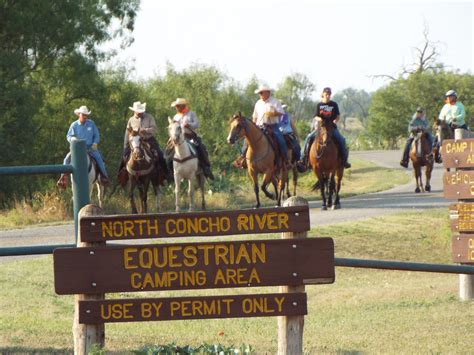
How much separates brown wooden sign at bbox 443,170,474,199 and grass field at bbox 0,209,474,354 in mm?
1516

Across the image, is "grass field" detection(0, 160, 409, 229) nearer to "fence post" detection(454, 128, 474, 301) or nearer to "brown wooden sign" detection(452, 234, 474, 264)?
"fence post" detection(454, 128, 474, 301)

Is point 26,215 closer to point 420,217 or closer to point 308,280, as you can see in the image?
point 420,217

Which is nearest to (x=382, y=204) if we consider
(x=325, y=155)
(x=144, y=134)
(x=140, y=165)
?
(x=325, y=155)

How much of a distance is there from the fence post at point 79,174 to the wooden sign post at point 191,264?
3.04ft

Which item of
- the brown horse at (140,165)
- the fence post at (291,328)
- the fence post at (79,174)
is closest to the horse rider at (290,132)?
the brown horse at (140,165)

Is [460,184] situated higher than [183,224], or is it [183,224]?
[183,224]

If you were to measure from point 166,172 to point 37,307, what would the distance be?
499 inches

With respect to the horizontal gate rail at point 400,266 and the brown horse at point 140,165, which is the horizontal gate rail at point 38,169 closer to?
the horizontal gate rail at point 400,266

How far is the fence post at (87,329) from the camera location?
7844 millimetres

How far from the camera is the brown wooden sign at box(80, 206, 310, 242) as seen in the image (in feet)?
25.4

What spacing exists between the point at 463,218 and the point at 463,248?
0.48 m

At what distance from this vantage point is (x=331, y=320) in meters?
14.5

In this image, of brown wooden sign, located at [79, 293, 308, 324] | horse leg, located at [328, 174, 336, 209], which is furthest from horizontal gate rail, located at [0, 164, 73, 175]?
horse leg, located at [328, 174, 336, 209]

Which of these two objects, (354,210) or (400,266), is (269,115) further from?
(400,266)
